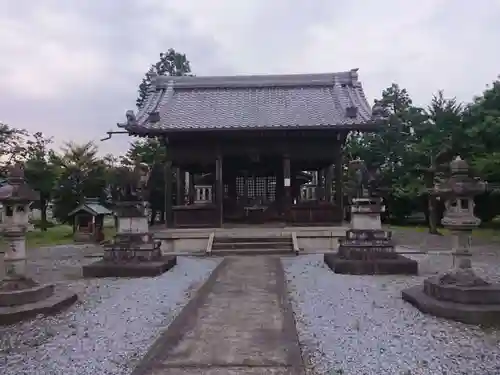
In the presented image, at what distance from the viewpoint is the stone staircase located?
13.6 m

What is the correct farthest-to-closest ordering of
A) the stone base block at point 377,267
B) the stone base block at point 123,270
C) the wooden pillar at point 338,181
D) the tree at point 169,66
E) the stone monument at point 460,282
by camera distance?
the tree at point 169,66
the wooden pillar at point 338,181
the stone base block at point 123,270
the stone base block at point 377,267
the stone monument at point 460,282

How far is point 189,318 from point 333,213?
36.8 feet

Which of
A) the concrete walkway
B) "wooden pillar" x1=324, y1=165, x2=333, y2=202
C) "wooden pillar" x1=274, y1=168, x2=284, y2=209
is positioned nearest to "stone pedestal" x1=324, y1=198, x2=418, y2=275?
the concrete walkway

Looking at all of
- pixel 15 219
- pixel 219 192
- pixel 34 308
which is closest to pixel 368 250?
pixel 34 308

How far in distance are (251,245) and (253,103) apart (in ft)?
24.1

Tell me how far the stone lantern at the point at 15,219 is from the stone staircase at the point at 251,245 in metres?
7.29

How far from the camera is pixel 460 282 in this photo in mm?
6066

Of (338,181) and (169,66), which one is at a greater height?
(169,66)

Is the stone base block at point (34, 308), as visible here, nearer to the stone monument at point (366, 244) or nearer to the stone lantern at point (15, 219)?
the stone lantern at point (15, 219)

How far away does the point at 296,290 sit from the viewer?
7.90 metres

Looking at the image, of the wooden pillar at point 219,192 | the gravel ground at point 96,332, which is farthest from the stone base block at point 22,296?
the wooden pillar at point 219,192

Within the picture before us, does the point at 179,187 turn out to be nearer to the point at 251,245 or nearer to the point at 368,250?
the point at 251,245

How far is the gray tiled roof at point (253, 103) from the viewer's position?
16219 millimetres

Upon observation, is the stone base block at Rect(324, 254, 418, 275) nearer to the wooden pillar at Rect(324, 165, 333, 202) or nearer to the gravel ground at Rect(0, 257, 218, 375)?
the gravel ground at Rect(0, 257, 218, 375)
